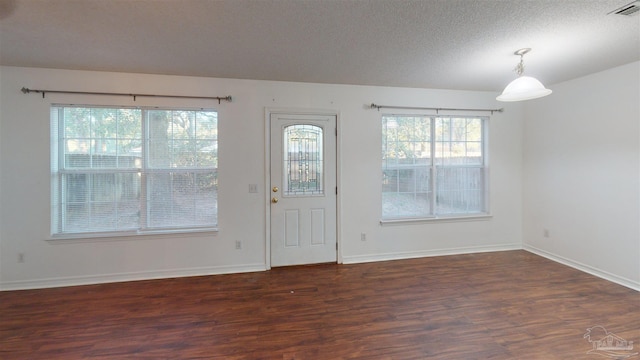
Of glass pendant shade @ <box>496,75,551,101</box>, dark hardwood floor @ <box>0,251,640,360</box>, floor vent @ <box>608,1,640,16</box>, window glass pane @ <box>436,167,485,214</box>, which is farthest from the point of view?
window glass pane @ <box>436,167,485,214</box>

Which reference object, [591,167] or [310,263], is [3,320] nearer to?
[310,263]

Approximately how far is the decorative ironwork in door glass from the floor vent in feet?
9.24

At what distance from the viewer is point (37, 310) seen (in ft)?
8.38

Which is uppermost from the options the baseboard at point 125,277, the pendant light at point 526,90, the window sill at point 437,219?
the pendant light at point 526,90

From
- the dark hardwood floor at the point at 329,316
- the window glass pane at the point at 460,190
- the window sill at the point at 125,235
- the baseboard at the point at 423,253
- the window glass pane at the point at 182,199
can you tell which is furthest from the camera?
the window glass pane at the point at 460,190

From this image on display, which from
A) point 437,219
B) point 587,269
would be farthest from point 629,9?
point 587,269

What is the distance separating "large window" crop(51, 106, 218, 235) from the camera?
315 centimetres

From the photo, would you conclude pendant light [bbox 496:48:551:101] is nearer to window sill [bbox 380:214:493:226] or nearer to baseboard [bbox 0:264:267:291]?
window sill [bbox 380:214:493:226]

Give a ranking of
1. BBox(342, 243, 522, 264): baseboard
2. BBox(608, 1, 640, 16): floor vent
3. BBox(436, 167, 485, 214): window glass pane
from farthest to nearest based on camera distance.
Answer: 1. BBox(436, 167, 485, 214): window glass pane
2. BBox(342, 243, 522, 264): baseboard
3. BBox(608, 1, 640, 16): floor vent

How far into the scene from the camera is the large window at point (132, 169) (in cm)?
315

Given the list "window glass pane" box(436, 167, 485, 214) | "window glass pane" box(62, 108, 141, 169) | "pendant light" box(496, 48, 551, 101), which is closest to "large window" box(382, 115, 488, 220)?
"window glass pane" box(436, 167, 485, 214)

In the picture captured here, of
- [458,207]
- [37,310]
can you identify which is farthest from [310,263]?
[37,310]

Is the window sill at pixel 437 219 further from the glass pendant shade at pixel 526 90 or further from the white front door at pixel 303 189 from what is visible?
the glass pendant shade at pixel 526 90

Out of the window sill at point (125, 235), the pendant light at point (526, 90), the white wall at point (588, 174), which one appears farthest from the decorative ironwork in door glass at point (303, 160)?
the white wall at point (588, 174)
